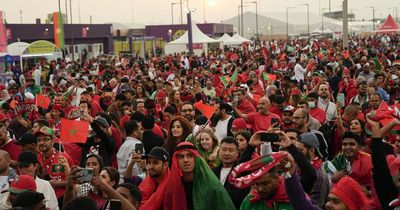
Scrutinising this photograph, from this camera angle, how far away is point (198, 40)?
35500 mm

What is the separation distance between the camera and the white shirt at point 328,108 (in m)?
10.5

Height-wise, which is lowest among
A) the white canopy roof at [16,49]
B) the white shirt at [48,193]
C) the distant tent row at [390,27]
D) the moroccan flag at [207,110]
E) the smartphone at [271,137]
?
the white shirt at [48,193]

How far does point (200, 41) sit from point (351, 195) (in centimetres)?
3114

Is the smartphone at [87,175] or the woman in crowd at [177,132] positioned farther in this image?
the woman in crowd at [177,132]

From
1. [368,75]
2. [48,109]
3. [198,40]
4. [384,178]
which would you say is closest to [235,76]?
[368,75]

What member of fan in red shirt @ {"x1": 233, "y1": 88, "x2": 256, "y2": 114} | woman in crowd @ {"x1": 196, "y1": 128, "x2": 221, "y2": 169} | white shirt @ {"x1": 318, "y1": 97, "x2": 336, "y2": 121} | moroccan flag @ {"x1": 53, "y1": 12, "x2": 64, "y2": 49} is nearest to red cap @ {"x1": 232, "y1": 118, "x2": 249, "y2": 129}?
woman in crowd @ {"x1": 196, "y1": 128, "x2": 221, "y2": 169}

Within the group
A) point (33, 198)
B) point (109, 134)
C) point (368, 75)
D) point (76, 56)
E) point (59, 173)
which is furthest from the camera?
point (76, 56)

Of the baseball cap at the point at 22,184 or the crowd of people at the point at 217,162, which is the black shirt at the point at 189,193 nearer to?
the crowd of people at the point at 217,162

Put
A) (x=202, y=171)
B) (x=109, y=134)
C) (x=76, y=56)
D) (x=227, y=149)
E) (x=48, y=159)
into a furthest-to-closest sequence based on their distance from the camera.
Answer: (x=76, y=56), (x=109, y=134), (x=48, y=159), (x=227, y=149), (x=202, y=171)

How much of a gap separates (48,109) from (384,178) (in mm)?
8634

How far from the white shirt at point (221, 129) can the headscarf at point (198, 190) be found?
3833mm

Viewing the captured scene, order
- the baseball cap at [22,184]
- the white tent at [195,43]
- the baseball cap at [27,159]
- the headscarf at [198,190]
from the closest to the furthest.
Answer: the headscarf at [198,190]
the baseball cap at [22,184]
the baseball cap at [27,159]
the white tent at [195,43]

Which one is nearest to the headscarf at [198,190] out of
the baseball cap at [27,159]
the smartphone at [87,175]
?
the smartphone at [87,175]

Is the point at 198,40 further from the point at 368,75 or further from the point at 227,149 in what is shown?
the point at 227,149
